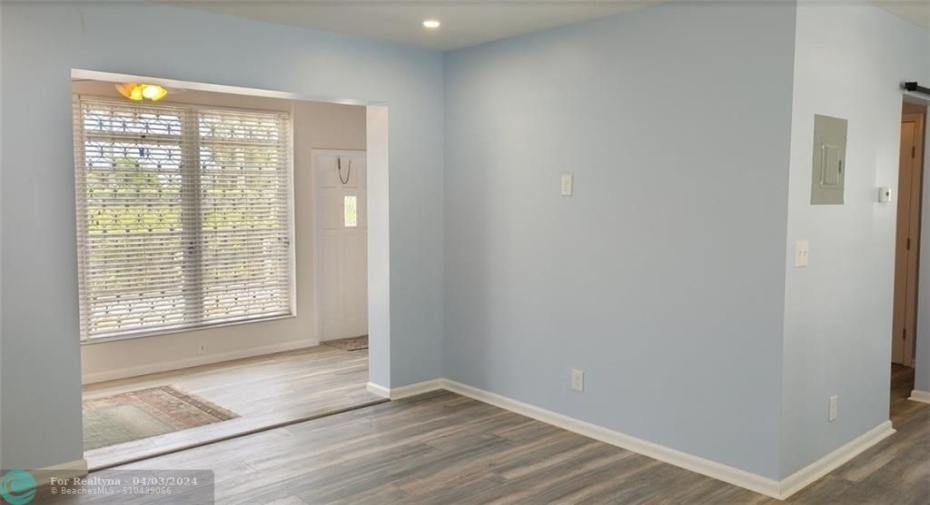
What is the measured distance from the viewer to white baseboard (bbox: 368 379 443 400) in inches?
193

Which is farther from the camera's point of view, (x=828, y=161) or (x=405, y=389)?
(x=405, y=389)

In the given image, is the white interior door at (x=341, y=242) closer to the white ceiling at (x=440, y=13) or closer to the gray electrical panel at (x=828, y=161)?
the white ceiling at (x=440, y=13)

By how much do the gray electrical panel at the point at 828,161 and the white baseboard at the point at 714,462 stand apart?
4.46 ft

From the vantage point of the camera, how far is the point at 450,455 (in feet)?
12.6

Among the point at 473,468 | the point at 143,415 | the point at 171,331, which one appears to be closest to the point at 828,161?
the point at 473,468

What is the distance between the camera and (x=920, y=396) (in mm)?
4809

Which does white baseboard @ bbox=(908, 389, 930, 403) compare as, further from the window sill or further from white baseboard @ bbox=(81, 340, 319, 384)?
the window sill

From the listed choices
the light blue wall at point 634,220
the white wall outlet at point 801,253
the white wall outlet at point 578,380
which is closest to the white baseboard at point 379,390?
the light blue wall at point 634,220

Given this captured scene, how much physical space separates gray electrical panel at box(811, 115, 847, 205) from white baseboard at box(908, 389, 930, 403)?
6.96 ft

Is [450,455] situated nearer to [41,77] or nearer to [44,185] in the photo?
[44,185]

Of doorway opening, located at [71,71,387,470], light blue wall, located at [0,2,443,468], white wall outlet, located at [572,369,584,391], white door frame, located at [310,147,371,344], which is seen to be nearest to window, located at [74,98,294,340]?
doorway opening, located at [71,71,387,470]

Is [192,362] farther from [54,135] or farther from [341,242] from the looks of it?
[54,135]

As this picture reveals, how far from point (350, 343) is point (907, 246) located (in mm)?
5001

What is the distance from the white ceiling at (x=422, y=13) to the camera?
3.65m
